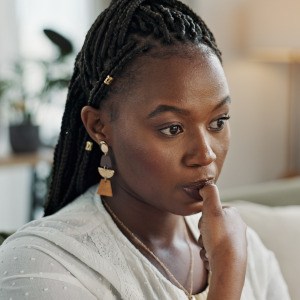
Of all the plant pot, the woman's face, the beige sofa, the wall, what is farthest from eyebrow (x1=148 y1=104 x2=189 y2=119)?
the wall

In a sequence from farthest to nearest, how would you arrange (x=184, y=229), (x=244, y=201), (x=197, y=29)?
1. (x=244, y=201)
2. (x=184, y=229)
3. (x=197, y=29)

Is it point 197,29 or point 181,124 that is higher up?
point 197,29

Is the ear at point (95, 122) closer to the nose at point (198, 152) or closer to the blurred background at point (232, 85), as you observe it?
the nose at point (198, 152)

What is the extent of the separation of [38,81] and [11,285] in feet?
9.35

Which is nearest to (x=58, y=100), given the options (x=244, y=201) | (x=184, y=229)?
(x=244, y=201)

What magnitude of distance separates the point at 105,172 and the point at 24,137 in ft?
6.71

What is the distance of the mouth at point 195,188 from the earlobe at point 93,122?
0.17m

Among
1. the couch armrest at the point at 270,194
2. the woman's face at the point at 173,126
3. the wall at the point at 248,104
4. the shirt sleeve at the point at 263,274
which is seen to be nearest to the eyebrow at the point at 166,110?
the woman's face at the point at 173,126

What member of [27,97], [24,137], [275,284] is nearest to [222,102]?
[275,284]

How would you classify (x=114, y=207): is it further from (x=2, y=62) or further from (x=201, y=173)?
(x=2, y=62)

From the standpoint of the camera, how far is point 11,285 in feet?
3.20

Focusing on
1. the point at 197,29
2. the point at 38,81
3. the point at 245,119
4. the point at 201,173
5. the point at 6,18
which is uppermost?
the point at 197,29

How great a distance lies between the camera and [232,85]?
355 centimetres

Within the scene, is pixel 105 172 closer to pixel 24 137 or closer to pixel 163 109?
pixel 163 109
